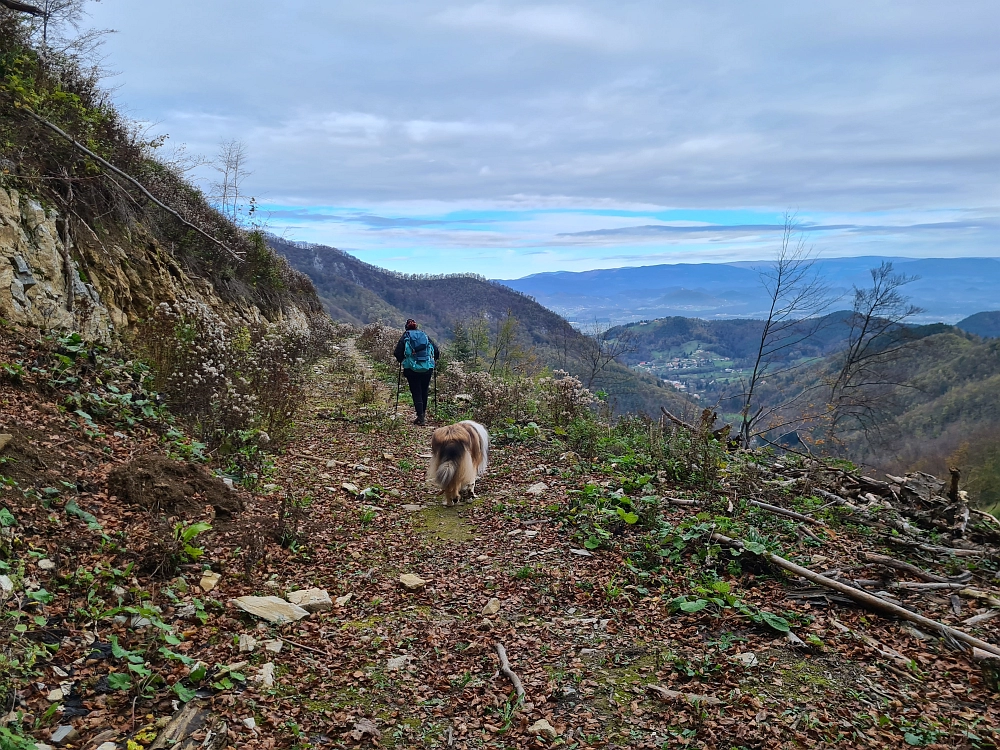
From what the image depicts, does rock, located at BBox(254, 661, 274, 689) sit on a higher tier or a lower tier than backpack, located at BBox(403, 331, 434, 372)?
lower

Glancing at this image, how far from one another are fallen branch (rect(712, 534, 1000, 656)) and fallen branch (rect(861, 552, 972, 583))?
74 cm

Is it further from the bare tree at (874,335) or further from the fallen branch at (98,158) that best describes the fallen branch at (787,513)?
the bare tree at (874,335)

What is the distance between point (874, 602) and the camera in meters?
4.35

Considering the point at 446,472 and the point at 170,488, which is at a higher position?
the point at 170,488

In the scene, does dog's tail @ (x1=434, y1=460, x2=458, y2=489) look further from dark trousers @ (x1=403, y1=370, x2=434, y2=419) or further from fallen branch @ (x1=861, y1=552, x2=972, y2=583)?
fallen branch @ (x1=861, y1=552, x2=972, y2=583)

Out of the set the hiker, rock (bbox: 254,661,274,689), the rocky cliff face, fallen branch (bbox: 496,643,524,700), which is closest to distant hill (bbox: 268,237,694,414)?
the hiker

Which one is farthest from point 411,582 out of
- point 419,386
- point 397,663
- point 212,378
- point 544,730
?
point 419,386

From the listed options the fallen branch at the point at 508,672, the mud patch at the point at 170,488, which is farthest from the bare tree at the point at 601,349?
the fallen branch at the point at 508,672

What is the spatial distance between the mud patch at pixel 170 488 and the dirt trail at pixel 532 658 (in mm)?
870

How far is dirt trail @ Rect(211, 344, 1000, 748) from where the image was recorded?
10.8 ft

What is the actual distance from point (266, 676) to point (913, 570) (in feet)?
17.7

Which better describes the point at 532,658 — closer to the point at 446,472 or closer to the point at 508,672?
the point at 508,672

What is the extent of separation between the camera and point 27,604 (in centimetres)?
326

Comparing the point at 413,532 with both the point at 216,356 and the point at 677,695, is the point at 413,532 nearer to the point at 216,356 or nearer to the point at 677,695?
the point at 677,695
